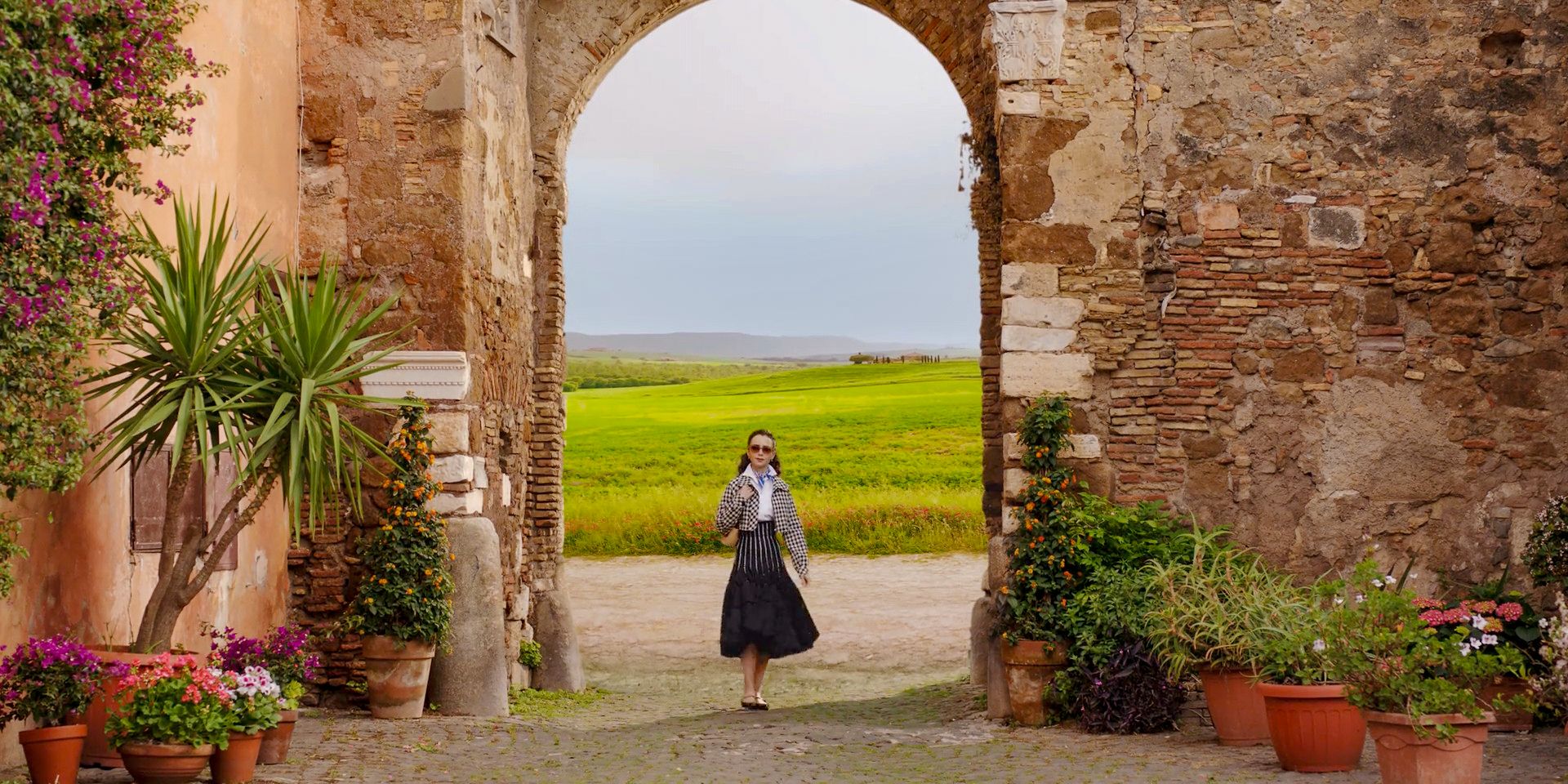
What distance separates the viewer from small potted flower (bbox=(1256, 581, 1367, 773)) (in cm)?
649

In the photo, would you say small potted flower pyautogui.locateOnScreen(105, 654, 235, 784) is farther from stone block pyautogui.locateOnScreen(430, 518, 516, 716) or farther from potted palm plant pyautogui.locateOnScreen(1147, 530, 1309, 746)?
potted palm plant pyautogui.locateOnScreen(1147, 530, 1309, 746)

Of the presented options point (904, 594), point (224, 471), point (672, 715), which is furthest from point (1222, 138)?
point (904, 594)

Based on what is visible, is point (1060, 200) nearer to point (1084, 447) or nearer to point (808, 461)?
point (1084, 447)

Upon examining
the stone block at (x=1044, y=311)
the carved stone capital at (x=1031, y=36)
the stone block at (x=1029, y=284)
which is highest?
the carved stone capital at (x=1031, y=36)

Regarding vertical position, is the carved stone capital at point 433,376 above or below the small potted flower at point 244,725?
above

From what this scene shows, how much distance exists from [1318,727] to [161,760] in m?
4.78

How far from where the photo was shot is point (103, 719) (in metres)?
6.31

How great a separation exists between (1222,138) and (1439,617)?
10.1 ft

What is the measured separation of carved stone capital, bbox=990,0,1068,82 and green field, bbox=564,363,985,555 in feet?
42.0

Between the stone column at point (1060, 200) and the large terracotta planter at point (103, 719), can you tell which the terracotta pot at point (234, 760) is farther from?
the stone column at point (1060, 200)

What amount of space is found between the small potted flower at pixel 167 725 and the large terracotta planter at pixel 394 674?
2.31 metres

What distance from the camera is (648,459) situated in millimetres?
29234

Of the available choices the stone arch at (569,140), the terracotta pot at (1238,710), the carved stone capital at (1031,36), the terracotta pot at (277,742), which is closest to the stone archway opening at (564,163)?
the stone arch at (569,140)

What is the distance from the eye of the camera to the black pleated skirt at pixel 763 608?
916 cm
